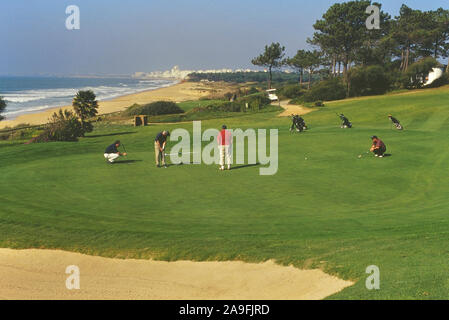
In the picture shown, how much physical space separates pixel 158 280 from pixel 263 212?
5.73m

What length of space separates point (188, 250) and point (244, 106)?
62959 millimetres

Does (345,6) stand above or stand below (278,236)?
above

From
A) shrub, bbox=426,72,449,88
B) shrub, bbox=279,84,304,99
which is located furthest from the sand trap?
shrub, bbox=279,84,304,99

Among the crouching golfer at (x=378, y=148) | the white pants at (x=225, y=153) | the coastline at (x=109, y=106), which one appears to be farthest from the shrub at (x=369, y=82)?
the white pants at (x=225, y=153)

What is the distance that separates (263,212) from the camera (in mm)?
16391

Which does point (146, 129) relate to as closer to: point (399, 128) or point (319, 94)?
point (399, 128)

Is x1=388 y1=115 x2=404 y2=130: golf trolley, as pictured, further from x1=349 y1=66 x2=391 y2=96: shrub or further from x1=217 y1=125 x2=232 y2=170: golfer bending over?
x1=349 y1=66 x2=391 y2=96: shrub

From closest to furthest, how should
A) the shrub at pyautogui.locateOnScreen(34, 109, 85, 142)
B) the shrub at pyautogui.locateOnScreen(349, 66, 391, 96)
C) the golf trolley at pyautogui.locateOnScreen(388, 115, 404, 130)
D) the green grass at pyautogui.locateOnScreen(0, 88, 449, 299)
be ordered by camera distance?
1. the green grass at pyautogui.locateOnScreen(0, 88, 449, 299)
2. the golf trolley at pyautogui.locateOnScreen(388, 115, 404, 130)
3. the shrub at pyautogui.locateOnScreen(34, 109, 85, 142)
4. the shrub at pyautogui.locateOnScreen(349, 66, 391, 96)

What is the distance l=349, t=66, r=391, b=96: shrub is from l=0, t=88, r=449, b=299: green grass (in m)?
51.5

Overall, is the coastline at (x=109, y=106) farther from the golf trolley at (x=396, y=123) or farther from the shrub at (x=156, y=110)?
the golf trolley at (x=396, y=123)

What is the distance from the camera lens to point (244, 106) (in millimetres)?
75000

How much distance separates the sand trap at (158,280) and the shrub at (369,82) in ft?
236

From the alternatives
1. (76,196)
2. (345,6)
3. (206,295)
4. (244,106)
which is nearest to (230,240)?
(206,295)

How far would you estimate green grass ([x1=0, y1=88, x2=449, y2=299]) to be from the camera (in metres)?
12.1
